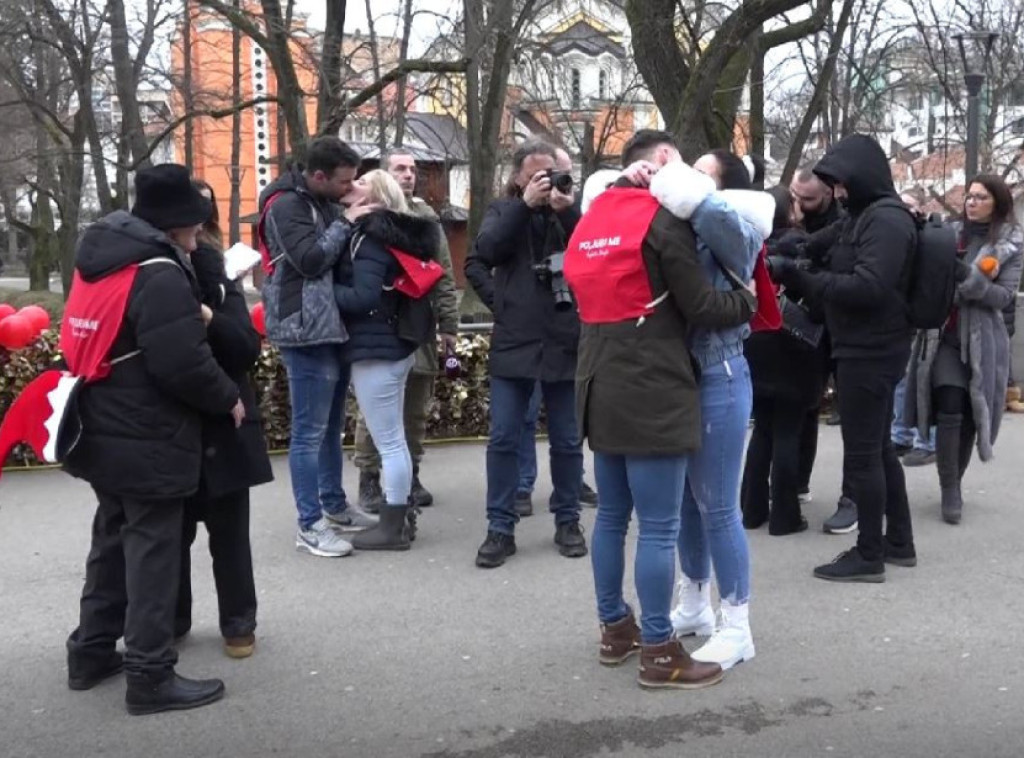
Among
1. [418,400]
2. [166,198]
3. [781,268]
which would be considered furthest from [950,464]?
[166,198]

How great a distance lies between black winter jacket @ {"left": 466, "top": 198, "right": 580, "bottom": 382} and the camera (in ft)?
18.2

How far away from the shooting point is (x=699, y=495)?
427cm

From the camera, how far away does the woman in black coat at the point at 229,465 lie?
4.19 metres

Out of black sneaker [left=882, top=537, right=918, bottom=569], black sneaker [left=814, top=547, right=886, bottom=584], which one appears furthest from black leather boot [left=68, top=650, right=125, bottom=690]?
black sneaker [left=882, top=537, right=918, bottom=569]

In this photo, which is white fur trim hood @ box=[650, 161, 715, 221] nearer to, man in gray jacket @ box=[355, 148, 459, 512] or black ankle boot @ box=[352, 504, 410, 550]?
man in gray jacket @ box=[355, 148, 459, 512]

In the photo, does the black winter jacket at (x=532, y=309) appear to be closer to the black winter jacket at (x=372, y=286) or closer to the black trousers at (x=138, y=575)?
the black winter jacket at (x=372, y=286)

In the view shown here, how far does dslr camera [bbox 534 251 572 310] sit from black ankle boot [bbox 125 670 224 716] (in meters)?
2.32

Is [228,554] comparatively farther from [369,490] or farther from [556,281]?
[369,490]

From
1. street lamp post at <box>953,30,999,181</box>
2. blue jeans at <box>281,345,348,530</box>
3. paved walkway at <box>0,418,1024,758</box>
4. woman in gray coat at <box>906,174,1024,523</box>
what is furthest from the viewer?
street lamp post at <box>953,30,999,181</box>

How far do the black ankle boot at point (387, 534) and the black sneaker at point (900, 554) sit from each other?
2238 mm

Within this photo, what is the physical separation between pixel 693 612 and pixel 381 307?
80.3 inches

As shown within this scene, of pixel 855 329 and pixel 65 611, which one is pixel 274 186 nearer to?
pixel 65 611

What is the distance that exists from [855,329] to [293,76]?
985cm

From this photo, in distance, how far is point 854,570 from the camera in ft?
17.6
